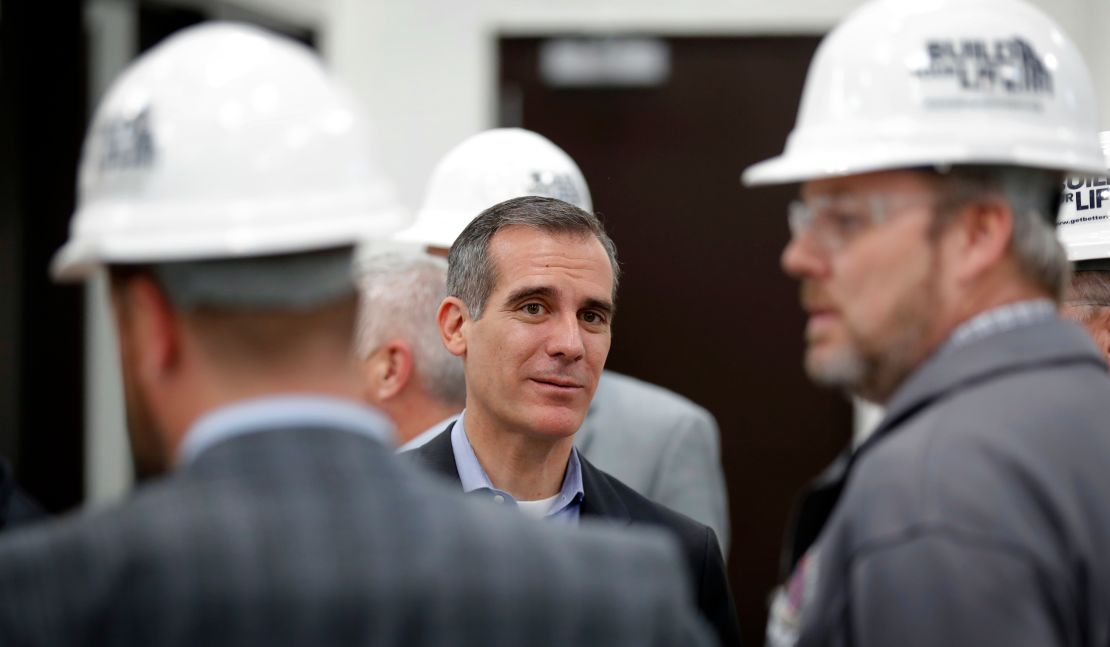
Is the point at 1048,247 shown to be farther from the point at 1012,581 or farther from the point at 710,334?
the point at 710,334

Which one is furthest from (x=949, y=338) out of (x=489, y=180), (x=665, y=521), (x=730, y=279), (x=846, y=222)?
(x=730, y=279)

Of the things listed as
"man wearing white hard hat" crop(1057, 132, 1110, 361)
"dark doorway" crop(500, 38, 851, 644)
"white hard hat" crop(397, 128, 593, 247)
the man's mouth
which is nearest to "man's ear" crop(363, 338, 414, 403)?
"white hard hat" crop(397, 128, 593, 247)

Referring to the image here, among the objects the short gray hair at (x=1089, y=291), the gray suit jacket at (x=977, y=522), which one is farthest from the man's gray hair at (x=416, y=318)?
the gray suit jacket at (x=977, y=522)

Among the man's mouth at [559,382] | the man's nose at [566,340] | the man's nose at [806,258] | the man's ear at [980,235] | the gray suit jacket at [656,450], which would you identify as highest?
the man's ear at [980,235]

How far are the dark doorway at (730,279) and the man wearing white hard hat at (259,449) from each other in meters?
4.43

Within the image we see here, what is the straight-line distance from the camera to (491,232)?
275cm

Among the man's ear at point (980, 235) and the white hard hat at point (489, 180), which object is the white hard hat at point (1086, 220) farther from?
the man's ear at point (980, 235)

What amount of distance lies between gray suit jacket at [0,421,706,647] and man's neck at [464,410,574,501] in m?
1.25

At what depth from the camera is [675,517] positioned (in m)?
2.63

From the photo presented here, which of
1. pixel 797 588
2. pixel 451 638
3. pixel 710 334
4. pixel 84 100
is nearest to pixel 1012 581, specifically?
pixel 797 588

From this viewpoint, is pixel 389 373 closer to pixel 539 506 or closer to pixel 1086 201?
pixel 539 506

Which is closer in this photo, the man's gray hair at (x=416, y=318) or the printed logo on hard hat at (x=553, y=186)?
the man's gray hair at (x=416, y=318)

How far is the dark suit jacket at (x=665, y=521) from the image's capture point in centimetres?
250

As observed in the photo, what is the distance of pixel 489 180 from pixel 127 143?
6.98 feet
